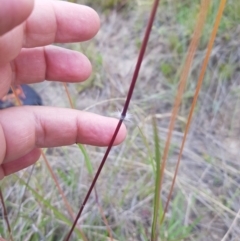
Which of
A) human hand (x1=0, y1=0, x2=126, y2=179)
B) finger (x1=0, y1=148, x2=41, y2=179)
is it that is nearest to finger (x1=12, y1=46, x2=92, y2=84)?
human hand (x1=0, y1=0, x2=126, y2=179)

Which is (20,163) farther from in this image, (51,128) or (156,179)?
(156,179)

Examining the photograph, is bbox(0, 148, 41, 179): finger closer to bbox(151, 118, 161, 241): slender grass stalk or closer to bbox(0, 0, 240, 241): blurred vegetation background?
bbox(0, 0, 240, 241): blurred vegetation background

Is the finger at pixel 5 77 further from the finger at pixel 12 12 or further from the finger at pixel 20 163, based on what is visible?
the finger at pixel 12 12

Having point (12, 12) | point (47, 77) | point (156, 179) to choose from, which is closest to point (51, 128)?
point (47, 77)

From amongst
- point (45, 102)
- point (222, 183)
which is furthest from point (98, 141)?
point (45, 102)

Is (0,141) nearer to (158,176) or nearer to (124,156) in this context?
(158,176)

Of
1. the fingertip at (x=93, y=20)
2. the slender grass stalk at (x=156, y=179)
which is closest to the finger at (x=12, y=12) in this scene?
the slender grass stalk at (x=156, y=179)
